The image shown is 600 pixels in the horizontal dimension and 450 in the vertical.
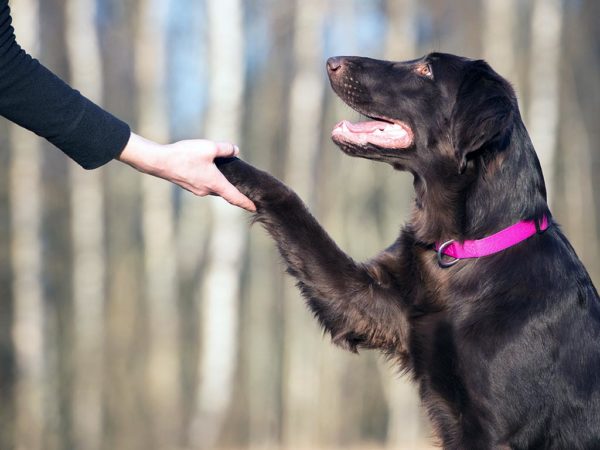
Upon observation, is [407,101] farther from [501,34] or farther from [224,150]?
[501,34]

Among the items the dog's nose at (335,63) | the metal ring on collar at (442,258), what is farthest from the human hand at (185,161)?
the metal ring on collar at (442,258)

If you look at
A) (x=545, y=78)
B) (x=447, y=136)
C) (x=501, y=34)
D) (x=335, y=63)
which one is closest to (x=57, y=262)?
(x=501, y=34)

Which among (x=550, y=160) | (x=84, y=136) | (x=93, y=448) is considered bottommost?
(x=93, y=448)

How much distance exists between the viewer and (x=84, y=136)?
10.4 ft

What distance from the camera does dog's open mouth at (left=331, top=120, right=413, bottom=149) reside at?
401 cm

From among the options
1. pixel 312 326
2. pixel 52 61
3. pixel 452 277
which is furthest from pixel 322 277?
pixel 312 326

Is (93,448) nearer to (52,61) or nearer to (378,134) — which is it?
(52,61)

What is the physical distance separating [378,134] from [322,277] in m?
0.72

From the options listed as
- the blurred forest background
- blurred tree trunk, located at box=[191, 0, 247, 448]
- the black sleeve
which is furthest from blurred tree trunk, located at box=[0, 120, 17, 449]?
the black sleeve

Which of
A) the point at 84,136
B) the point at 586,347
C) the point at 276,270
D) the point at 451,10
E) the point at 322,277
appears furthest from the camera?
the point at 276,270

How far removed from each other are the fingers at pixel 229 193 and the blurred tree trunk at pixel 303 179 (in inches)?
491

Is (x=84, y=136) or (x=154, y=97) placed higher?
(x=154, y=97)

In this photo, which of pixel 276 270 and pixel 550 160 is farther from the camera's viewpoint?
pixel 276 270

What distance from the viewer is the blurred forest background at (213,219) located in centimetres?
1421
